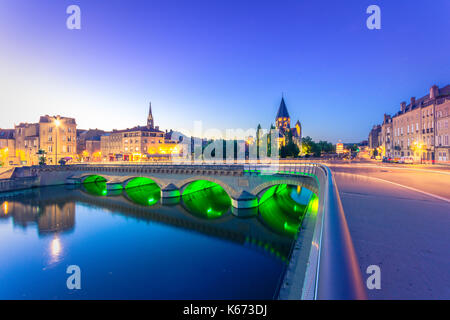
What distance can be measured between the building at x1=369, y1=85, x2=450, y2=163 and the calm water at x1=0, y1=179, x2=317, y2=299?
30.1 meters

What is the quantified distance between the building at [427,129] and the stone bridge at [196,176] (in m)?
28.1

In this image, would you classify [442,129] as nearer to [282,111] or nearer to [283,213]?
[283,213]

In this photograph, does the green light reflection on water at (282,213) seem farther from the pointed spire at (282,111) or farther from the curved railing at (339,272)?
the pointed spire at (282,111)

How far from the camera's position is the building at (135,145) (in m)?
82.6

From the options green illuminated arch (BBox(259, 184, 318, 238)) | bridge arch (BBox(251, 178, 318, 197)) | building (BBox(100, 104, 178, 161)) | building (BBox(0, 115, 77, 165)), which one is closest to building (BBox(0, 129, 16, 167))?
building (BBox(0, 115, 77, 165))

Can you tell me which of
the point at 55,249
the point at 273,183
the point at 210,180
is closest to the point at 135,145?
the point at 210,180

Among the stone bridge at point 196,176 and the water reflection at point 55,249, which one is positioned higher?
the stone bridge at point 196,176

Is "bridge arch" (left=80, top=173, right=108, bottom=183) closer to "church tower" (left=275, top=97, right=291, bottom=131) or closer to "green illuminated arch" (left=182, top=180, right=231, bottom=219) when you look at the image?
"green illuminated arch" (left=182, top=180, right=231, bottom=219)

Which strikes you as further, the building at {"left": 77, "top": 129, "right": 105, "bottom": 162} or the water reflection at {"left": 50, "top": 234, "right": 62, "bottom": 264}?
the building at {"left": 77, "top": 129, "right": 105, "bottom": 162}

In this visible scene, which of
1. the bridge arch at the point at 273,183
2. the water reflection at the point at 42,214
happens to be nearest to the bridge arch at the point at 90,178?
the water reflection at the point at 42,214

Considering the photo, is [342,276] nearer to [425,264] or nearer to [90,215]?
[425,264]

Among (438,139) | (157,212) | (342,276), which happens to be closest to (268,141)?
(438,139)

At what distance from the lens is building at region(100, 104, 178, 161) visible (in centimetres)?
8262

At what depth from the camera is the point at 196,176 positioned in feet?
111
